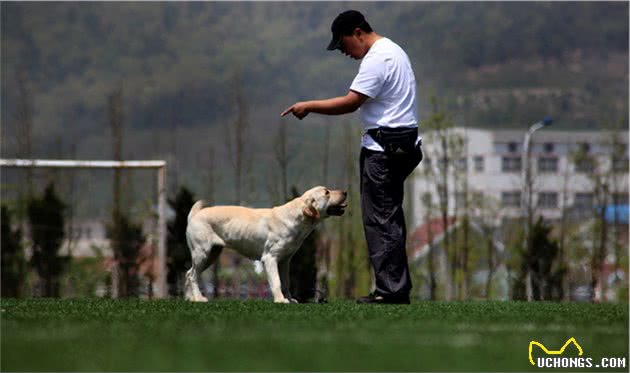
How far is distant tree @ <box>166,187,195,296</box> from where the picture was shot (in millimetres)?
18062

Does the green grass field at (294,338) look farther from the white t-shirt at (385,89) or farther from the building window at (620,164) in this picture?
the building window at (620,164)

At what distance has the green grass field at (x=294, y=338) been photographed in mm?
5270

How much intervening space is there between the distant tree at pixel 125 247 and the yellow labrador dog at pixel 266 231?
8.51 meters

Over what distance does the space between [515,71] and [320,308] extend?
10991cm

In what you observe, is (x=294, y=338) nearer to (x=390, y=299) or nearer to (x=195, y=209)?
(x=390, y=299)

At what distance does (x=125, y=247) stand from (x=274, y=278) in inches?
388

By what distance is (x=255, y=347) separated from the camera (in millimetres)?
5766

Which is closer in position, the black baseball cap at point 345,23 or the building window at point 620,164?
the black baseball cap at point 345,23

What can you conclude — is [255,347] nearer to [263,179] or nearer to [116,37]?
[263,179]

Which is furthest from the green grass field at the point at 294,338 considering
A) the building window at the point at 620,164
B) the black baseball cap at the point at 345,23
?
the building window at the point at 620,164

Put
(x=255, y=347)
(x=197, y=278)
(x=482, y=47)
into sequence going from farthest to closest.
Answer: (x=482, y=47) < (x=197, y=278) < (x=255, y=347)

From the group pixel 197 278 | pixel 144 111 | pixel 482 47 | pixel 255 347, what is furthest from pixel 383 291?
pixel 482 47

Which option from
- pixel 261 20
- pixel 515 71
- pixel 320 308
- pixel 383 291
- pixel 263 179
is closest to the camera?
pixel 320 308

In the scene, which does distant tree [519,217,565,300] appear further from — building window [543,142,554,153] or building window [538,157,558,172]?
building window [543,142,554,153]
